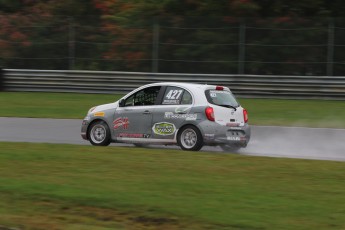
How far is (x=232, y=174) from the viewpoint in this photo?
11.2 m

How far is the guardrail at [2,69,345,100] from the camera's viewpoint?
25.9 meters

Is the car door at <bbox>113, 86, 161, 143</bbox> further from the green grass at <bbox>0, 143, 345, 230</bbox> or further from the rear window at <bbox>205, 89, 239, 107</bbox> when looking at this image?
the green grass at <bbox>0, 143, 345, 230</bbox>

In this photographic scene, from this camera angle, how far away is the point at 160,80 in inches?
1074

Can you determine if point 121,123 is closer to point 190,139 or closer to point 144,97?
point 144,97

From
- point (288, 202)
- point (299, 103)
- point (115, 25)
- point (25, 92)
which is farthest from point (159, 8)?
point (288, 202)

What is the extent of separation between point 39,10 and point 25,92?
9355 mm

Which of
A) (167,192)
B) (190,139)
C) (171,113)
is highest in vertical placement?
(171,113)

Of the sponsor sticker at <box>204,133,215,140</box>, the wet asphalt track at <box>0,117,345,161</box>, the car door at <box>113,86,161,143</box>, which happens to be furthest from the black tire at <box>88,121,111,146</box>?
the sponsor sticker at <box>204,133,215,140</box>

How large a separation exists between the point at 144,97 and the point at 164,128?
3.10 feet

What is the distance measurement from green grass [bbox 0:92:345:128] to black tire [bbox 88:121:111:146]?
5625 mm

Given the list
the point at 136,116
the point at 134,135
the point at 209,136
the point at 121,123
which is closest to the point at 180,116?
the point at 209,136

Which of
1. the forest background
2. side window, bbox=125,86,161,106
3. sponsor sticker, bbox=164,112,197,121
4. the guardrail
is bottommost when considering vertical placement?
sponsor sticker, bbox=164,112,197,121

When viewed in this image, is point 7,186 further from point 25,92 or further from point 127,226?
point 25,92

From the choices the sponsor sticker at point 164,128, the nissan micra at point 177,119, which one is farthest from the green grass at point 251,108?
the sponsor sticker at point 164,128
